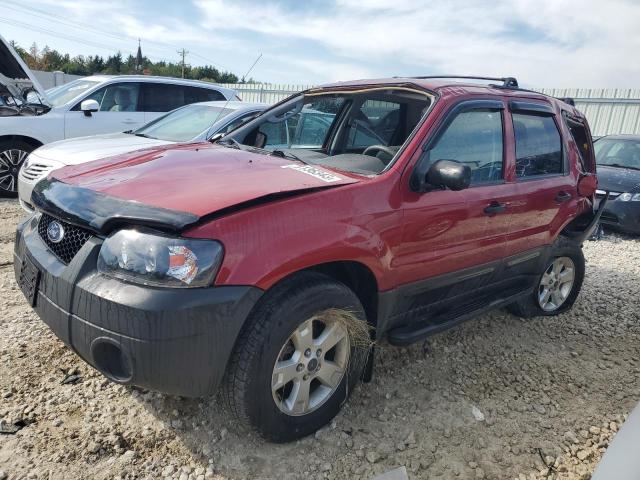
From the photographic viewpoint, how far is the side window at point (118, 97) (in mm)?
7371

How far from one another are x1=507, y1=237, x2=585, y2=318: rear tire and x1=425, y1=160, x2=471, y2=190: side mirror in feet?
6.05

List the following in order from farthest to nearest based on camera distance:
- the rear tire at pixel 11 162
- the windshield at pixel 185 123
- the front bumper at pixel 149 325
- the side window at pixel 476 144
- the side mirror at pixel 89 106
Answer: the side mirror at pixel 89 106 → the rear tire at pixel 11 162 → the windshield at pixel 185 123 → the side window at pixel 476 144 → the front bumper at pixel 149 325

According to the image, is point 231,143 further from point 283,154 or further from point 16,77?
point 16,77

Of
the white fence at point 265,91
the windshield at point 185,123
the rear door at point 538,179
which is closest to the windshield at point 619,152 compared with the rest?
the rear door at point 538,179

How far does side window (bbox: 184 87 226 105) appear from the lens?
8.27 m

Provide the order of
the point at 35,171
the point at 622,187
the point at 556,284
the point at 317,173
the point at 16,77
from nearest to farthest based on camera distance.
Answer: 1. the point at 317,173
2. the point at 556,284
3. the point at 35,171
4. the point at 16,77
5. the point at 622,187

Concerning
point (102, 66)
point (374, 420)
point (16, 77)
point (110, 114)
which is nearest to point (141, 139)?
point (110, 114)

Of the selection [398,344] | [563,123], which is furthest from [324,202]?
[563,123]

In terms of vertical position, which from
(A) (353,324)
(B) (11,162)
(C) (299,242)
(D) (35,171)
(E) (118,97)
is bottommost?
(A) (353,324)

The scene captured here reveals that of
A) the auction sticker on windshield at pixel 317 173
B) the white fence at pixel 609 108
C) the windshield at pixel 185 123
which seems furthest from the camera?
the white fence at pixel 609 108

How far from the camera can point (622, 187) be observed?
25.6 ft

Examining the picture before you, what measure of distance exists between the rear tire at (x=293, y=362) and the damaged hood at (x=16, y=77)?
6.40m

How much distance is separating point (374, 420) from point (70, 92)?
23.3ft

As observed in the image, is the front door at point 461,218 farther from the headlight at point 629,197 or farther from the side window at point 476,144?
the headlight at point 629,197
